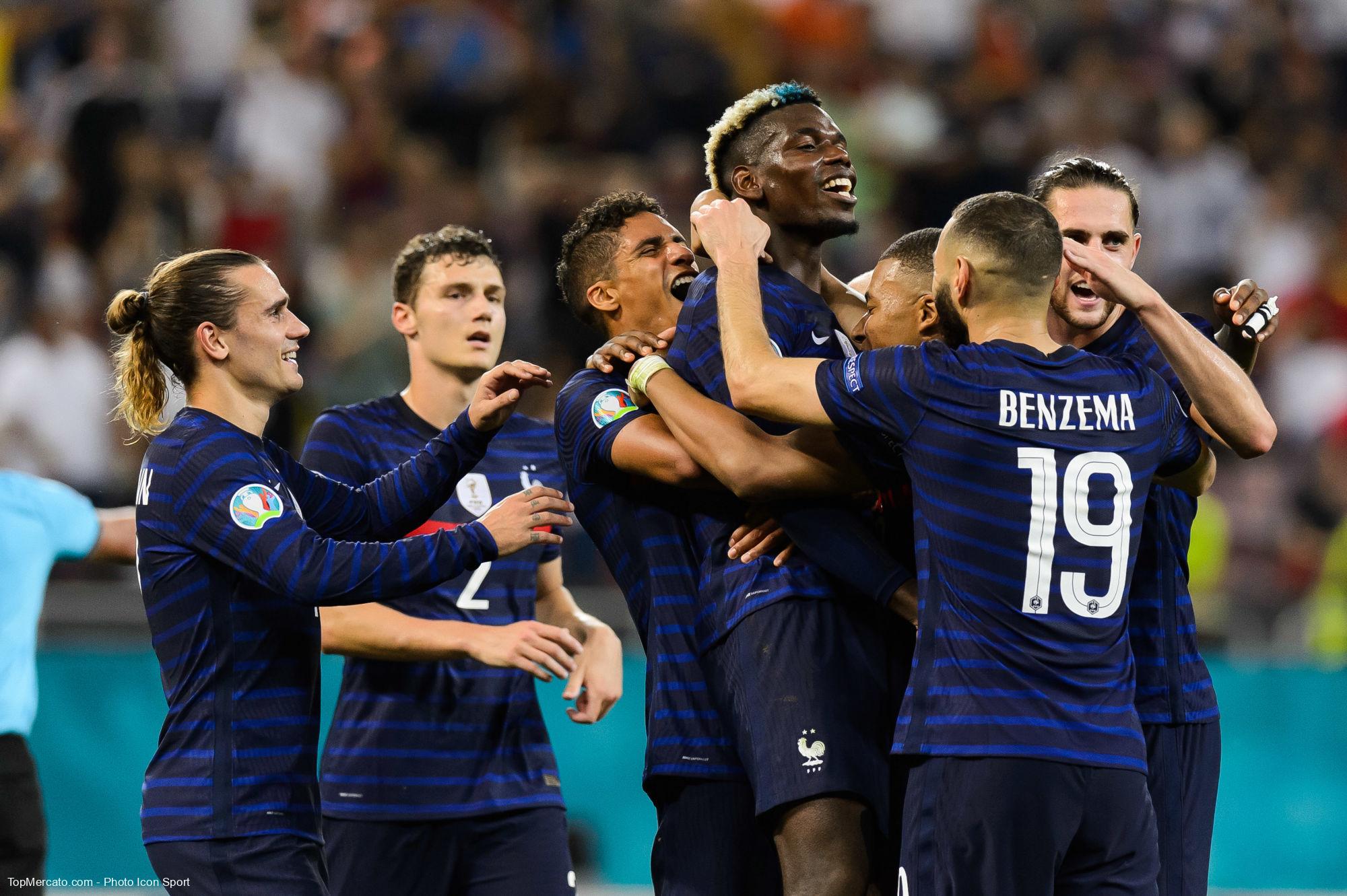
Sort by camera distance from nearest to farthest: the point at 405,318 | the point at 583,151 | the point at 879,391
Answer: the point at 879,391 < the point at 405,318 < the point at 583,151

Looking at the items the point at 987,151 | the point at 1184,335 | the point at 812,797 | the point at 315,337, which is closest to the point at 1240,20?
the point at 987,151

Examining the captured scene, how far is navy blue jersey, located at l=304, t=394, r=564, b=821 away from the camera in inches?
214

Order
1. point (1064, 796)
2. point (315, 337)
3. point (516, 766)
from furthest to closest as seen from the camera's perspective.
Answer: point (315, 337), point (516, 766), point (1064, 796)

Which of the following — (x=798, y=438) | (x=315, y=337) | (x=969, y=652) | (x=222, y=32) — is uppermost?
(x=222, y=32)

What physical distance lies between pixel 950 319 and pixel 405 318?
246 centimetres

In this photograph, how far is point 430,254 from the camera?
621 cm

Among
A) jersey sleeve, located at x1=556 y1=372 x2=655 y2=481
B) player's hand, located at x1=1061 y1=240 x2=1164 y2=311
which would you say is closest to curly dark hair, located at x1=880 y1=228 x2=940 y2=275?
player's hand, located at x1=1061 y1=240 x2=1164 y2=311

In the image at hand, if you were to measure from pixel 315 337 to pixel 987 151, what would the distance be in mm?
5367

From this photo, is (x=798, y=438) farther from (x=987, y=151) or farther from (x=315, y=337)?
(x=987, y=151)

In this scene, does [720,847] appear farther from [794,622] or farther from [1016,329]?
[1016,329]

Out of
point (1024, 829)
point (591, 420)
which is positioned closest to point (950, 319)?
point (591, 420)

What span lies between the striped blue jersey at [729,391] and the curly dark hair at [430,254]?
63.9 inches

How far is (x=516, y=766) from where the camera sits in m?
5.55

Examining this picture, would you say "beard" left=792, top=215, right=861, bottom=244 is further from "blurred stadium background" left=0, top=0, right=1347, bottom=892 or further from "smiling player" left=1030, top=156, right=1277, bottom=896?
"blurred stadium background" left=0, top=0, right=1347, bottom=892
